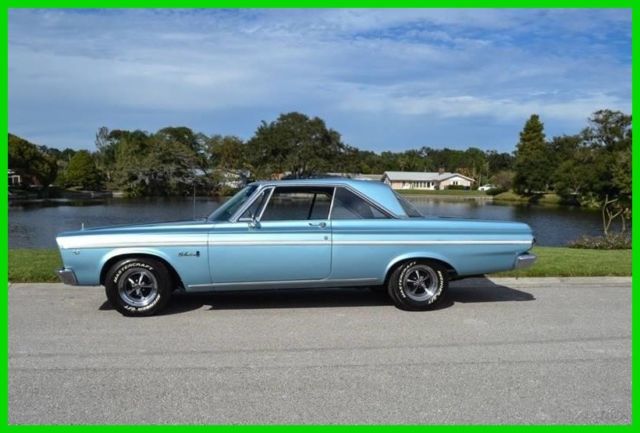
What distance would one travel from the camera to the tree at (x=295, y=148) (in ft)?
263

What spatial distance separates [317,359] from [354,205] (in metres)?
2.50

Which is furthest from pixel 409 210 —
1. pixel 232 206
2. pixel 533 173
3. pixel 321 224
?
pixel 533 173

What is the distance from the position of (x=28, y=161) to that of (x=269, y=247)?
76923 mm

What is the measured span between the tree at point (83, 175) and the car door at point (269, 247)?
8202cm

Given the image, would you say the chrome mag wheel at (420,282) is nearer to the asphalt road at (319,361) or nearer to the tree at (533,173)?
the asphalt road at (319,361)

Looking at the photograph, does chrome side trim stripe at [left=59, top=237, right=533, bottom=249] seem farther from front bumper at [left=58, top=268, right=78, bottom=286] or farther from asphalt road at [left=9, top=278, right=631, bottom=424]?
asphalt road at [left=9, top=278, right=631, bottom=424]

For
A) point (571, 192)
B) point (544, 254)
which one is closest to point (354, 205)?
point (544, 254)

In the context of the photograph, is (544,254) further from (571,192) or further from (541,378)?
(571,192)

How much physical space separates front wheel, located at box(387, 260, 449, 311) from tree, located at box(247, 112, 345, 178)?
236 feet

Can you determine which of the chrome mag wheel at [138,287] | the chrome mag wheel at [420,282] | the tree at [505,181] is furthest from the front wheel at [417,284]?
the tree at [505,181]

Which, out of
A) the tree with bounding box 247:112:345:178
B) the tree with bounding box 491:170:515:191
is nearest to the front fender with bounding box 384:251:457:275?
the tree with bounding box 247:112:345:178

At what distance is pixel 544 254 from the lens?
1169 cm

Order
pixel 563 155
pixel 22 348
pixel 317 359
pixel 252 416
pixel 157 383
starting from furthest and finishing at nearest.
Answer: pixel 563 155, pixel 22 348, pixel 317 359, pixel 157 383, pixel 252 416

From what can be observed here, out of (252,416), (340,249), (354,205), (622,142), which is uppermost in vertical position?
(622,142)
